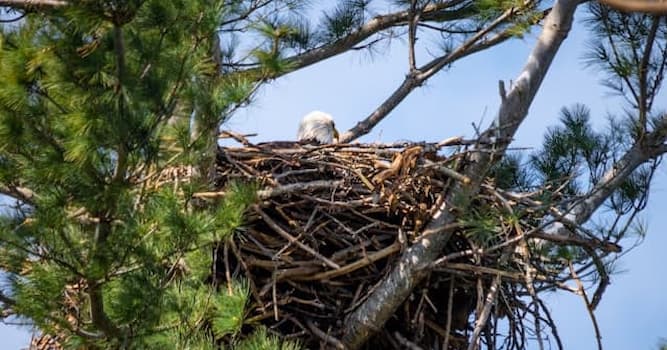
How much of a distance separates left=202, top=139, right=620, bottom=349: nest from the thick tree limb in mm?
51

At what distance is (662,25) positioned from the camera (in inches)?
182

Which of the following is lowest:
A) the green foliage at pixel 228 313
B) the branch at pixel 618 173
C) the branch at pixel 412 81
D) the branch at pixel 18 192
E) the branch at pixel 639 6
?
the green foliage at pixel 228 313

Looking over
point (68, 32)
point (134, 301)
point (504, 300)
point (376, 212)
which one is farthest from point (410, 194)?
point (68, 32)

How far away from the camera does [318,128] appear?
586 cm

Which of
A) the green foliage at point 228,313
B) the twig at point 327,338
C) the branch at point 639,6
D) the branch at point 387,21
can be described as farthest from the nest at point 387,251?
the branch at point 639,6

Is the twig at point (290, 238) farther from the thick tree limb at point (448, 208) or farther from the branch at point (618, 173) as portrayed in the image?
the branch at point (618, 173)

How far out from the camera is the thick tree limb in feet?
14.5

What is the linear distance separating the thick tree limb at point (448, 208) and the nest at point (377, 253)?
51mm

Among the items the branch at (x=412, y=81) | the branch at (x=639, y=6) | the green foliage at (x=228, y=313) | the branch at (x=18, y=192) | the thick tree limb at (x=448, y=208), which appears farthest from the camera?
the branch at (x=412, y=81)

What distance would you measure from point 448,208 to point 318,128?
4.64 ft

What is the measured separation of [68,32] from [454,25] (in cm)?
319

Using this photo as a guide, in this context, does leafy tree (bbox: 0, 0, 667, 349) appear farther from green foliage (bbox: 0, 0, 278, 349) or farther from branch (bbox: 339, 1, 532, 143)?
branch (bbox: 339, 1, 532, 143)

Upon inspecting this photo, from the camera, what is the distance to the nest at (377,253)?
15.2 feet

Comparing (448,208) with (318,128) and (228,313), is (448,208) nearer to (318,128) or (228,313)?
(228,313)
